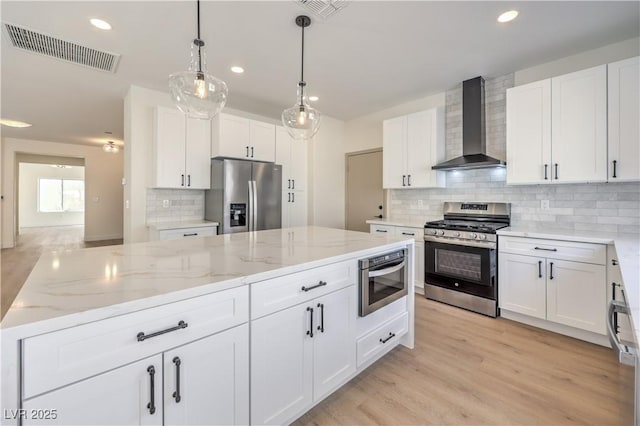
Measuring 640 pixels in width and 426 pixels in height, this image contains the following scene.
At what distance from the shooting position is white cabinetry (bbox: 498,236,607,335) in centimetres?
238

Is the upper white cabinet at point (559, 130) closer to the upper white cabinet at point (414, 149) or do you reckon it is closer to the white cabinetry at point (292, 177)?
the upper white cabinet at point (414, 149)

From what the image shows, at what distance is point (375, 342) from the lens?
6.57 feet

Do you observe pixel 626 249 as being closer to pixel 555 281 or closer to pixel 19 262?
pixel 555 281

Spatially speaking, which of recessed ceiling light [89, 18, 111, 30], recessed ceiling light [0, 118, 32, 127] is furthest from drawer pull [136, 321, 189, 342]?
recessed ceiling light [0, 118, 32, 127]

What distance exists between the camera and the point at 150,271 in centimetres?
129

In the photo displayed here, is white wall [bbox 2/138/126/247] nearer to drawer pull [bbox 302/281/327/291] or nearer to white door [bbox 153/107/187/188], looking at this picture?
white door [bbox 153/107/187/188]

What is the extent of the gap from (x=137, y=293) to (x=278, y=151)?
3665mm

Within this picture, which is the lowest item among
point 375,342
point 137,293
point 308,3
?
point 375,342

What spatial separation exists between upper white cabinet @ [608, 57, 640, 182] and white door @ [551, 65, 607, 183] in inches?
1.8

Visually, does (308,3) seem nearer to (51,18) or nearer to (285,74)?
(285,74)

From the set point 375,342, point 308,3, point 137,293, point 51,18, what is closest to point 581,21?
point 308,3

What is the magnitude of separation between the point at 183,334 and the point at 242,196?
2917mm

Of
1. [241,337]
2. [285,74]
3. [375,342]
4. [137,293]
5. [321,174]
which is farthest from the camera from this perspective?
[321,174]

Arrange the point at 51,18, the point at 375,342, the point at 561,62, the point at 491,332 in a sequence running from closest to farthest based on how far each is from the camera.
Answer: the point at 375,342 → the point at 51,18 → the point at 491,332 → the point at 561,62
